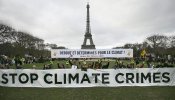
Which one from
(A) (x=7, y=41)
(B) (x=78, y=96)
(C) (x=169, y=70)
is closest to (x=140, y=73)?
(C) (x=169, y=70)

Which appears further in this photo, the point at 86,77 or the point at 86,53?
the point at 86,53

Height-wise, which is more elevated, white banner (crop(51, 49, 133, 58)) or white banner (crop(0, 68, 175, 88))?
white banner (crop(51, 49, 133, 58))

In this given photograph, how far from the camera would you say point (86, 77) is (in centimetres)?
2153

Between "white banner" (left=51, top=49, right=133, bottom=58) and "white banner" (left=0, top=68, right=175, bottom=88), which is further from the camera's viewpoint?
"white banner" (left=51, top=49, right=133, bottom=58)

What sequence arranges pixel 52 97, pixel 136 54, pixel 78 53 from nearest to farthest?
pixel 52 97, pixel 78 53, pixel 136 54

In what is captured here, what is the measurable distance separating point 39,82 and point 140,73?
646cm

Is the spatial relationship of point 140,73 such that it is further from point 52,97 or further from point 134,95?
point 52,97

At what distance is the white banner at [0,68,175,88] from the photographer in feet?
70.0

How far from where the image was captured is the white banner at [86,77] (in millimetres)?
21328

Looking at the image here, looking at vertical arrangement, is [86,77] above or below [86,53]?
below

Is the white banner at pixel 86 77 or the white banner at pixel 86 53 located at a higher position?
the white banner at pixel 86 53

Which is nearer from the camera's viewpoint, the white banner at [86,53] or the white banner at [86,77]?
the white banner at [86,77]

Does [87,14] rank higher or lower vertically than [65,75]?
higher

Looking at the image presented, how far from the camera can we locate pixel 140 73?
71.7 feet
